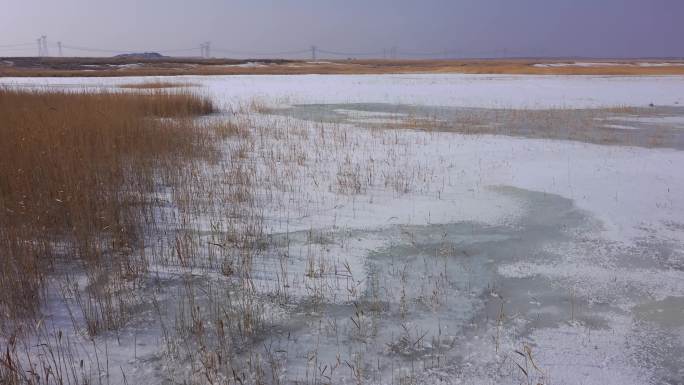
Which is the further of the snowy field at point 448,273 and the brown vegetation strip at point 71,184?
the brown vegetation strip at point 71,184

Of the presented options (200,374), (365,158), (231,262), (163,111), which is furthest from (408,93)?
(200,374)

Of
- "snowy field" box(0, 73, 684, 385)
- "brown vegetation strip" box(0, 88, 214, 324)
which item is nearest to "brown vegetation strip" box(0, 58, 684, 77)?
"snowy field" box(0, 73, 684, 385)

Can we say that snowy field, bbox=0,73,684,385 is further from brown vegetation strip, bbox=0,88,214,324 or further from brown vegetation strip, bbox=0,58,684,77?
brown vegetation strip, bbox=0,58,684,77

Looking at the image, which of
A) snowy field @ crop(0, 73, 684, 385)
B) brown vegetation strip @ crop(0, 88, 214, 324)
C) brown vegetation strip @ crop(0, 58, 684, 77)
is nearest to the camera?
snowy field @ crop(0, 73, 684, 385)

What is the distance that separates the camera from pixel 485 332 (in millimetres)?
3363

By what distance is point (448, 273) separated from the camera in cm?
Result: 434

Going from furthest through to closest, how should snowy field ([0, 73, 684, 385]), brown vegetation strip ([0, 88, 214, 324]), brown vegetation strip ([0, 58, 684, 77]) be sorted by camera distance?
brown vegetation strip ([0, 58, 684, 77]), brown vegetation strip ([0, 88, 214, 324]), snowy field ([0, 73, 684, 385])

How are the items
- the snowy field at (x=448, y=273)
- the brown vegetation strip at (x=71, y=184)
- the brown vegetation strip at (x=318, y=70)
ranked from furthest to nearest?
the brown vegetation strip at (x=318, y=70)
the brown vegetation strip at (x=71, y=184)
the snowy field at (x=448, y=273)

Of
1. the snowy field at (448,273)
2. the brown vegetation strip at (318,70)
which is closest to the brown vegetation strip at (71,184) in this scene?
the snowy field at (448,273)

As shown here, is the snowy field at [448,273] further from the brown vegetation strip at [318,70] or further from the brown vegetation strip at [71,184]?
the brown vegetation strip at [318,70]

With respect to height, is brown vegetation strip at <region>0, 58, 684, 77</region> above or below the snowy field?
above

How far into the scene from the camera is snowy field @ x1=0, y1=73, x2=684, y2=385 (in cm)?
298

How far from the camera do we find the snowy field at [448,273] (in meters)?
2.98

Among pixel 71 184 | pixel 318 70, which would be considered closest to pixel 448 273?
pixel 71 184
